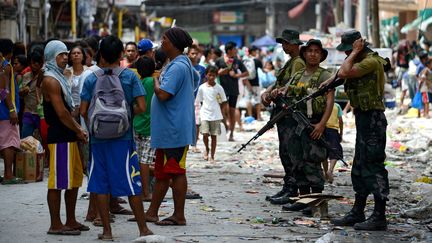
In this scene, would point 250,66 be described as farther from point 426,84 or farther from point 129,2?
point 129,2

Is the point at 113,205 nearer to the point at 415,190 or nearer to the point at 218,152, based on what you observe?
the point at 415,190

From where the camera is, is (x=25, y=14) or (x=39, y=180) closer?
(x=39, y=180)

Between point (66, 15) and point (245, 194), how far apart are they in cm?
2115

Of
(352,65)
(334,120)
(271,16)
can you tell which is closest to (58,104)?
(352,65)

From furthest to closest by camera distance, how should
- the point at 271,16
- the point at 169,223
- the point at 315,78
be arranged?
the point at 271,16 → the point at 315,78 → the point at 169,223

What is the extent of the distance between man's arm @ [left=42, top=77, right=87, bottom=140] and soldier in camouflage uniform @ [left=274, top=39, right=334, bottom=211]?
8.58 ft

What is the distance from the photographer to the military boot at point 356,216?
9547 mm

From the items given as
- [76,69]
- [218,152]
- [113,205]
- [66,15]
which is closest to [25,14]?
[66,15]

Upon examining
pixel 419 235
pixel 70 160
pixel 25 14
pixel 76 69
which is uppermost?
pixel 25 14

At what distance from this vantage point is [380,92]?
937 cm

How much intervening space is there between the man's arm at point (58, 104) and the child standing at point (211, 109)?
7638 millimetres

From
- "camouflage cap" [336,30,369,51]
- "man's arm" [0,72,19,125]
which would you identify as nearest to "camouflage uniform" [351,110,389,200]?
"camouflage cap" [336,30,369,51]

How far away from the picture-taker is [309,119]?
10.5 metres

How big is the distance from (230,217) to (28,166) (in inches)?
150
